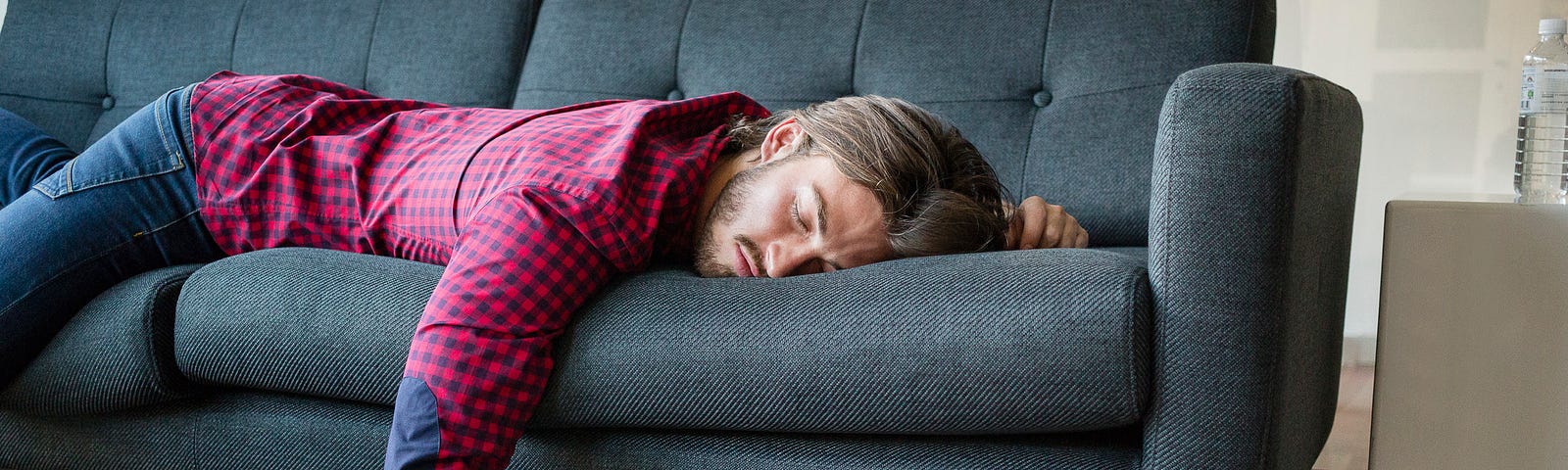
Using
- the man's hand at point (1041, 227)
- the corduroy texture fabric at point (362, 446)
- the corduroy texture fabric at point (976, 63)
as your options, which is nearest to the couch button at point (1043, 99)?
the corduroy texture fabric at point (976, 63)

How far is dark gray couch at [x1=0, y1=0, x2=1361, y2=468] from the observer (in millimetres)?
834

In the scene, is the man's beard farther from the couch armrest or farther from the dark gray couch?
the couch armrest

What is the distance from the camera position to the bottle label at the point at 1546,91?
1268 mm

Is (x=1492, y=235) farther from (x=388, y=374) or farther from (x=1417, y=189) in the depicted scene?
(x=1417, y=189)

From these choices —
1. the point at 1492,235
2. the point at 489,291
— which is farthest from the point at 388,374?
the point at 1492,235

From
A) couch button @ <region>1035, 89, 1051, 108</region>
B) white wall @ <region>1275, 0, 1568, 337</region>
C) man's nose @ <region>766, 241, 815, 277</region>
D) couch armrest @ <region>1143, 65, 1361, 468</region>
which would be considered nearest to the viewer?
couch armrest @ <region>1143, 65, 1361, 468</region>

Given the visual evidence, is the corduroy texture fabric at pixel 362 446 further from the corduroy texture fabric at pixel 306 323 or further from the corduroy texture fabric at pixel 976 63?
the corduroy texture fabric at pixel 976 63

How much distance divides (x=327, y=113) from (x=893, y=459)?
0.92m

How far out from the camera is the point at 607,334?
96cm

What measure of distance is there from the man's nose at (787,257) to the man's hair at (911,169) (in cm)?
9

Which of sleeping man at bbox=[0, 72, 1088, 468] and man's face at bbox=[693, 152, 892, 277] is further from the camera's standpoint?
man's face at bbox=[693, 152, 892, 277]

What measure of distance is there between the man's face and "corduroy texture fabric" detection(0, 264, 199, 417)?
1.85ft

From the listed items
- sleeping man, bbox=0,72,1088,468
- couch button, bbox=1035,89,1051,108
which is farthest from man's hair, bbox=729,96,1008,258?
couch button, bbox=1035,89,1051,108

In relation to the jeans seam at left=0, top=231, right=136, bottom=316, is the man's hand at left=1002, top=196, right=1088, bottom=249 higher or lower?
lower
